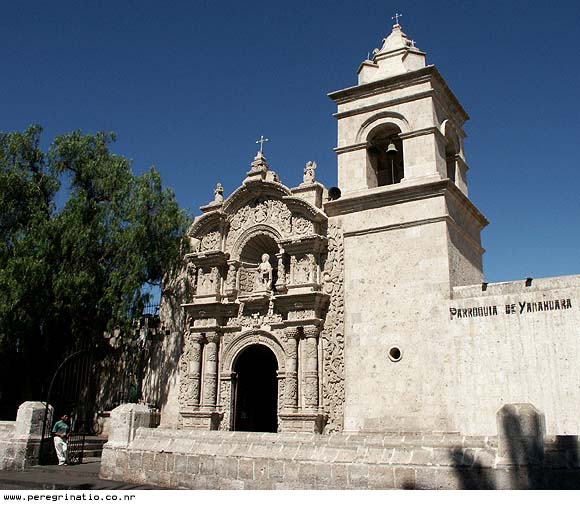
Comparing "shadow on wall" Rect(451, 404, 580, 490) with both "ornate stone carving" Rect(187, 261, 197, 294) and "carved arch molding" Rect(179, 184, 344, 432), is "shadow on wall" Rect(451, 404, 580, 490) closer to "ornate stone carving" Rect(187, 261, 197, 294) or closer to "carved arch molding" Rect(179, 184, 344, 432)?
"carved arch molding" Rect(179, 184, 344, 432)

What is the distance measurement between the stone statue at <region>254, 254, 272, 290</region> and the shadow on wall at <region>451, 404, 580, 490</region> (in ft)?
32.7

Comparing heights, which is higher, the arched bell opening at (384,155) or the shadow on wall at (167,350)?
the arched bell opening at (384,155)

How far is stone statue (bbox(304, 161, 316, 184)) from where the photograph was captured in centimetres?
1722

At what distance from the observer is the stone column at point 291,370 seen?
1517 cm

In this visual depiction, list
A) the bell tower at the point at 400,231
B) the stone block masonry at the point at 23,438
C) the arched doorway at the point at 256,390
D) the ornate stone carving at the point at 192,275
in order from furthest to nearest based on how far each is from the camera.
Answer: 1. the ornate stone carving at the point at 192,275
2. the arched doorway at the point at 256,390
3. the bell tower at the point at 400,231
4. the stone block masonry at the point at 23,438

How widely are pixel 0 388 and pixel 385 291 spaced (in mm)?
12049

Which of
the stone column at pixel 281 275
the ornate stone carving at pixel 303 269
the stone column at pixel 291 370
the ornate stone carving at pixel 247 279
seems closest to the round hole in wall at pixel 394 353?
the stone column at pixel 291 370

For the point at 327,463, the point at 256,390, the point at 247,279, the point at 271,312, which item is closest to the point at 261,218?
the point at 247,279

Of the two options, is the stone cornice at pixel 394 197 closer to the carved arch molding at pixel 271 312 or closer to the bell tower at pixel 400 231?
the bell tower at pixel 400 231

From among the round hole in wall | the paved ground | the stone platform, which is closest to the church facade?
the round hole in wall

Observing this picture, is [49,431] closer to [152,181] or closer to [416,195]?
[152,181]

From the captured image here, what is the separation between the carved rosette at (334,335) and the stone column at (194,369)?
12.8 feet

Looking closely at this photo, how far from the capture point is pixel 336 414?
1472 centimetres

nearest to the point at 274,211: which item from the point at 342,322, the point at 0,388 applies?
the point at 342,322
